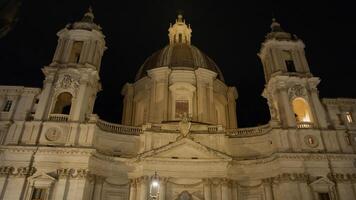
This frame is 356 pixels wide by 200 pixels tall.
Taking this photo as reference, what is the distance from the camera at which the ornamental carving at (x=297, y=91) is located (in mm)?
30453

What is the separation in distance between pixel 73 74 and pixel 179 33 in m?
19.9

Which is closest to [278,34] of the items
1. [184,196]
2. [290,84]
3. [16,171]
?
[290,84]

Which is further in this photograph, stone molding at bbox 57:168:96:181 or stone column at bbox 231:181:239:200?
stone column at bbox 231:181:239:200

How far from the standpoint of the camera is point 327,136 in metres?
28.1

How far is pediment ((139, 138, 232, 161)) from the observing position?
2620 cm

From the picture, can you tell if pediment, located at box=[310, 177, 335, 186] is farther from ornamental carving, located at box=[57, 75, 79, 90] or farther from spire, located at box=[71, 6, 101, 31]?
spire, located at box=[71, 6, 101, 31]

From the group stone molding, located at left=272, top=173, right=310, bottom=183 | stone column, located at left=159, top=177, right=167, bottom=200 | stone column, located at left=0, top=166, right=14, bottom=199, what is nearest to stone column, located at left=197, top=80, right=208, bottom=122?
stone column, located at left=159, top=177, right=167, bottom=200

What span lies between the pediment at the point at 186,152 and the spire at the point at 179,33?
20.9 meters

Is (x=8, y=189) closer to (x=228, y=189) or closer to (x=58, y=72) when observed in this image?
(x=58, y=72)

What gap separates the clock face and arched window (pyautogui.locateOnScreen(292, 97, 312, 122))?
866 inches

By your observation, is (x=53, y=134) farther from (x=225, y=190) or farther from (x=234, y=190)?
(x=234, y=190)

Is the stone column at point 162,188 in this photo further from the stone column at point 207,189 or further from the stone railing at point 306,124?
the stone railing at point 306,124

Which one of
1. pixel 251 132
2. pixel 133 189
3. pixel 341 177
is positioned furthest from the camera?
pixel 251 132

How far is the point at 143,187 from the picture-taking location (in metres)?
25.1
